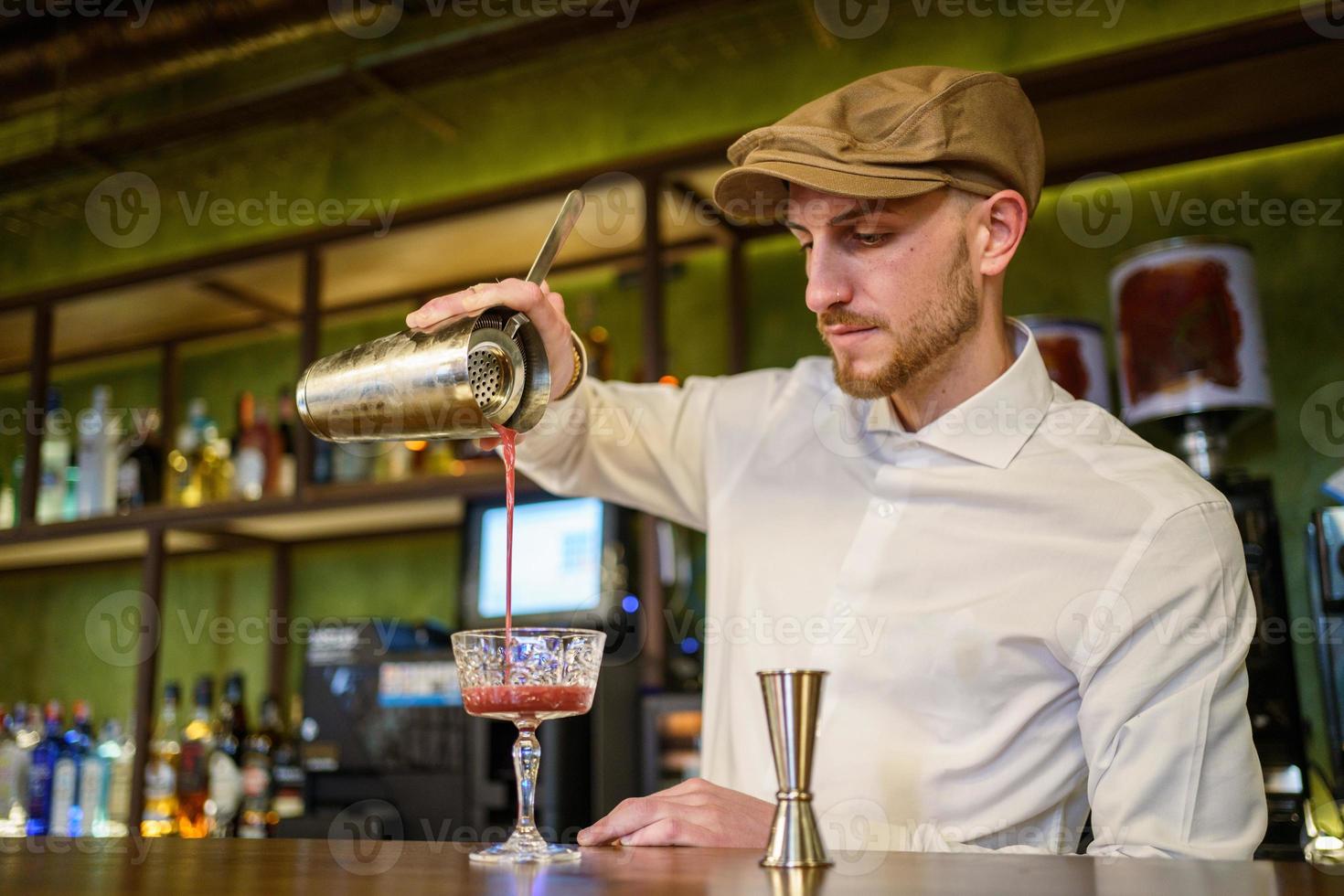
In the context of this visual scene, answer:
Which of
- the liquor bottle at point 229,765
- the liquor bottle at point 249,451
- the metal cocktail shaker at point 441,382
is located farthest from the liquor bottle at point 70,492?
the metal cocktail shaker at point 441,382

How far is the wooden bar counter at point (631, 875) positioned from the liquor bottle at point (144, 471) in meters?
2.19

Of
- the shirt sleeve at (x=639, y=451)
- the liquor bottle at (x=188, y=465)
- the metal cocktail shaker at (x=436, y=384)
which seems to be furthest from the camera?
the liquor bottle at (x=188, y=465)

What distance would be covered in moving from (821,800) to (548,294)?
59 cm

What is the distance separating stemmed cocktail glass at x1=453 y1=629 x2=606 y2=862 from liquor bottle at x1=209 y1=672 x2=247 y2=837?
1.98 metres

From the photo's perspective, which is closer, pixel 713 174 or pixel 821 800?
pixel 821 800

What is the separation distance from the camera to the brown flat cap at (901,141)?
47.6 inches

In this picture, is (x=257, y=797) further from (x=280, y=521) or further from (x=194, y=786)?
(x=280, y=521)

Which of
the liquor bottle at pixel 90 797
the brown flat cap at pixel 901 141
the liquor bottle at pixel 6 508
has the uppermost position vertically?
the brown flat cap at pixel 901 141

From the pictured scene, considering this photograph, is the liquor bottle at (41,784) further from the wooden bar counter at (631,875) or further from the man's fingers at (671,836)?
the man's fingers at (671,836)

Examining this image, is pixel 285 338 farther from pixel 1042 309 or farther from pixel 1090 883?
pixel 1090 883

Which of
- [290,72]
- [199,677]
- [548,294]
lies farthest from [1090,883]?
[290,72]

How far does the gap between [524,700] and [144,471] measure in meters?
2.55

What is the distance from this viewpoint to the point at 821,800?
125 cm

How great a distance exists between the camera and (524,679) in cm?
91
